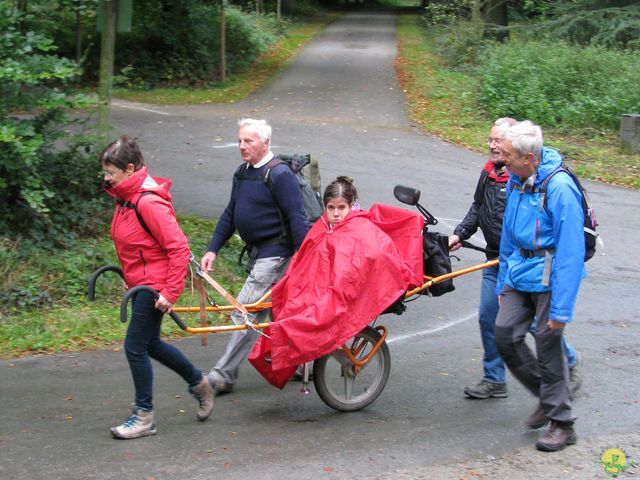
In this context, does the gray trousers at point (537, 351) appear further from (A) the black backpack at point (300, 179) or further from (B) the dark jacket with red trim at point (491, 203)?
(A) the black backpack at point (300, 179)

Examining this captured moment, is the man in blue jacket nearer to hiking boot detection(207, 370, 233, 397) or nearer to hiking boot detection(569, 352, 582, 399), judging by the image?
hiking boot detection(569, 352, 582, 399)

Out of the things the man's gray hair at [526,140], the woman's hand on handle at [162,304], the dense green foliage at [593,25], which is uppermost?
the dense green foliage at [593,25]

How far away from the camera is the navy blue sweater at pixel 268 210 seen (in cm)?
601

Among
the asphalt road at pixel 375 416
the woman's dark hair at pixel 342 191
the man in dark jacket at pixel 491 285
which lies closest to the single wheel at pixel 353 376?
the asphalt road at pixel 375 416

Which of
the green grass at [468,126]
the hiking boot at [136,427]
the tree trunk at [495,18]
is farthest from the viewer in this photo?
the tree trunk at [495,18]

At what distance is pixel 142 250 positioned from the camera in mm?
5301

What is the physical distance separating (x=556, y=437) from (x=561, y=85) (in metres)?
14.7

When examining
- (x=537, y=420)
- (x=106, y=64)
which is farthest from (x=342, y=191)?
(x=106, y=64)

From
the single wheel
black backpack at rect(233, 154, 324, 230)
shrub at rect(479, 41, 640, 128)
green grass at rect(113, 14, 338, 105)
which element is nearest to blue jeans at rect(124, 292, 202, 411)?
the single wheel

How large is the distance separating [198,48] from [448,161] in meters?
10.1

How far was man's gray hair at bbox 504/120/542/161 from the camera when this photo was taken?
16.8 ft

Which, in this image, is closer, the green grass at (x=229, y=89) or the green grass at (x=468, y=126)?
the green grass at (x=468, y=126)

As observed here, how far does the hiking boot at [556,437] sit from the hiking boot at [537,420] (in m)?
0.12

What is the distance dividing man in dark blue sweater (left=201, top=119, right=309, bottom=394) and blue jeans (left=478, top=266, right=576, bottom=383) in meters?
1.31
